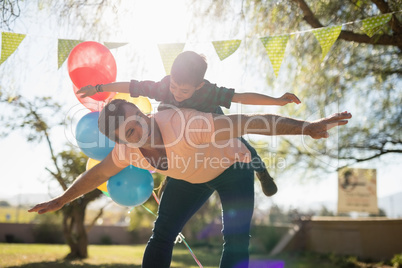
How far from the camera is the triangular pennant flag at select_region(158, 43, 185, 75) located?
2820 mm

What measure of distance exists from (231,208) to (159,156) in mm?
438

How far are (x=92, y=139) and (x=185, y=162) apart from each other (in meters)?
0.91

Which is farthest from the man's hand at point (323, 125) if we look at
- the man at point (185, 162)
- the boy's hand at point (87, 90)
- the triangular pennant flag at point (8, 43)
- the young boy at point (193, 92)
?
the triangular pennant flag at point (8, 43)

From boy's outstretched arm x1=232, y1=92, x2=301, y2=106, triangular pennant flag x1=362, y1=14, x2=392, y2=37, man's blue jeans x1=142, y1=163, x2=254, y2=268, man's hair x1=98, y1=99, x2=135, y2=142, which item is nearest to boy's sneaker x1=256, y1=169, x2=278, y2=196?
man's blue jeans x1=142, y1=163, x2=254, y2=268

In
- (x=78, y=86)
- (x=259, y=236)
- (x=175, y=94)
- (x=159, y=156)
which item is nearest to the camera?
(x=159, y=156)

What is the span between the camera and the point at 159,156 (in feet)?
5.68

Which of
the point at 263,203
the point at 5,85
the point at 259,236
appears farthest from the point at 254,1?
the point at 263,203

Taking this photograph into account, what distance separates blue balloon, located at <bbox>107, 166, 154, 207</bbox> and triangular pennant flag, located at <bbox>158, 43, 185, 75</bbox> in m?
0.91

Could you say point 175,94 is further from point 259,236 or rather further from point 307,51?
point 259,236

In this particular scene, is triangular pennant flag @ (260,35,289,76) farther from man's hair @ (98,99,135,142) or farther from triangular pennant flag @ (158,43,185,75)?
man's hair @ (98,99,135,142)

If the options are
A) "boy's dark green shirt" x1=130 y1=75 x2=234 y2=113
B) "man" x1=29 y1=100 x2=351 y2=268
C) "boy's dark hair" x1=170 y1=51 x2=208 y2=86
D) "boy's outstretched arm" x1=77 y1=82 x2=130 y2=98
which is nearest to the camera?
"man" x1=29 y1=100 x2=351 y2=268

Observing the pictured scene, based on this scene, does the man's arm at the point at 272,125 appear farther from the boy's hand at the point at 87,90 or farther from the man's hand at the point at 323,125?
the boy's hand at the point at 87,90

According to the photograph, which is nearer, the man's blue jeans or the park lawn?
the man's blue jeans

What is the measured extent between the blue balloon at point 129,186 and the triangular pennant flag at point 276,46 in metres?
1.40
